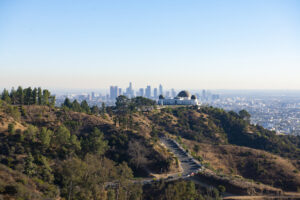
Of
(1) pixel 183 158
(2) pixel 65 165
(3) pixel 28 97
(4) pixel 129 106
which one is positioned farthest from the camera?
(4) pixel 129 106

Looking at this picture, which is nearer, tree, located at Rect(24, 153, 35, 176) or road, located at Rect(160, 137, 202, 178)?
tree, located at Rect(24, 153, 35, 176)

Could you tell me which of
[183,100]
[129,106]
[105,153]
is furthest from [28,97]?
[183,100]

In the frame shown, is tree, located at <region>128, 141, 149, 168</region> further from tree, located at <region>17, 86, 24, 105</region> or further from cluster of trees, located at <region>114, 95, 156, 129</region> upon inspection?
tree, located at <region>17, 86, 24, 105</region>

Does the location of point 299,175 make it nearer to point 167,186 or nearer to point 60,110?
point 167,186

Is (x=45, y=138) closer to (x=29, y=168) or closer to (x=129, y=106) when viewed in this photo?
(x=29, y=168)

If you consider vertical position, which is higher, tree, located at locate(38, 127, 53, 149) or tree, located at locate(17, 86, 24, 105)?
tree, located at locate(17, 86, 24, 105)

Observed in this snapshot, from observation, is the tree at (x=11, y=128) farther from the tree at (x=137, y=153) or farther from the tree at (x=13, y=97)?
the tree at (x=13, y=97)

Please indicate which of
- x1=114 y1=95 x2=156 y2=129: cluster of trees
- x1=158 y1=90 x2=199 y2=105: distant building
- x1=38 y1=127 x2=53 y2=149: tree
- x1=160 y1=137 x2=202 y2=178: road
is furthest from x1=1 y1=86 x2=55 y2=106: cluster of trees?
x1=158 y1=90 x2=199 y2=105: distant building

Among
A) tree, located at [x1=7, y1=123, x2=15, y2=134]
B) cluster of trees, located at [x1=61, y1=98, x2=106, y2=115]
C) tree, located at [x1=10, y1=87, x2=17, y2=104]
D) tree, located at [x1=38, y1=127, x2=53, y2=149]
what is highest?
tree, located at [x1=10, y1=87, x2=17, y2=104]

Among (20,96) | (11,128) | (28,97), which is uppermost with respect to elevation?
(20,96)

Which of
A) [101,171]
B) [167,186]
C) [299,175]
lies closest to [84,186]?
[101,171]

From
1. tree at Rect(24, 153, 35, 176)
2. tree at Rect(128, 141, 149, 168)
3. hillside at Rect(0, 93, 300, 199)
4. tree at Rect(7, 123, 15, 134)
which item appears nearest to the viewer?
tree at Rect(24, 153, 35, 176)
